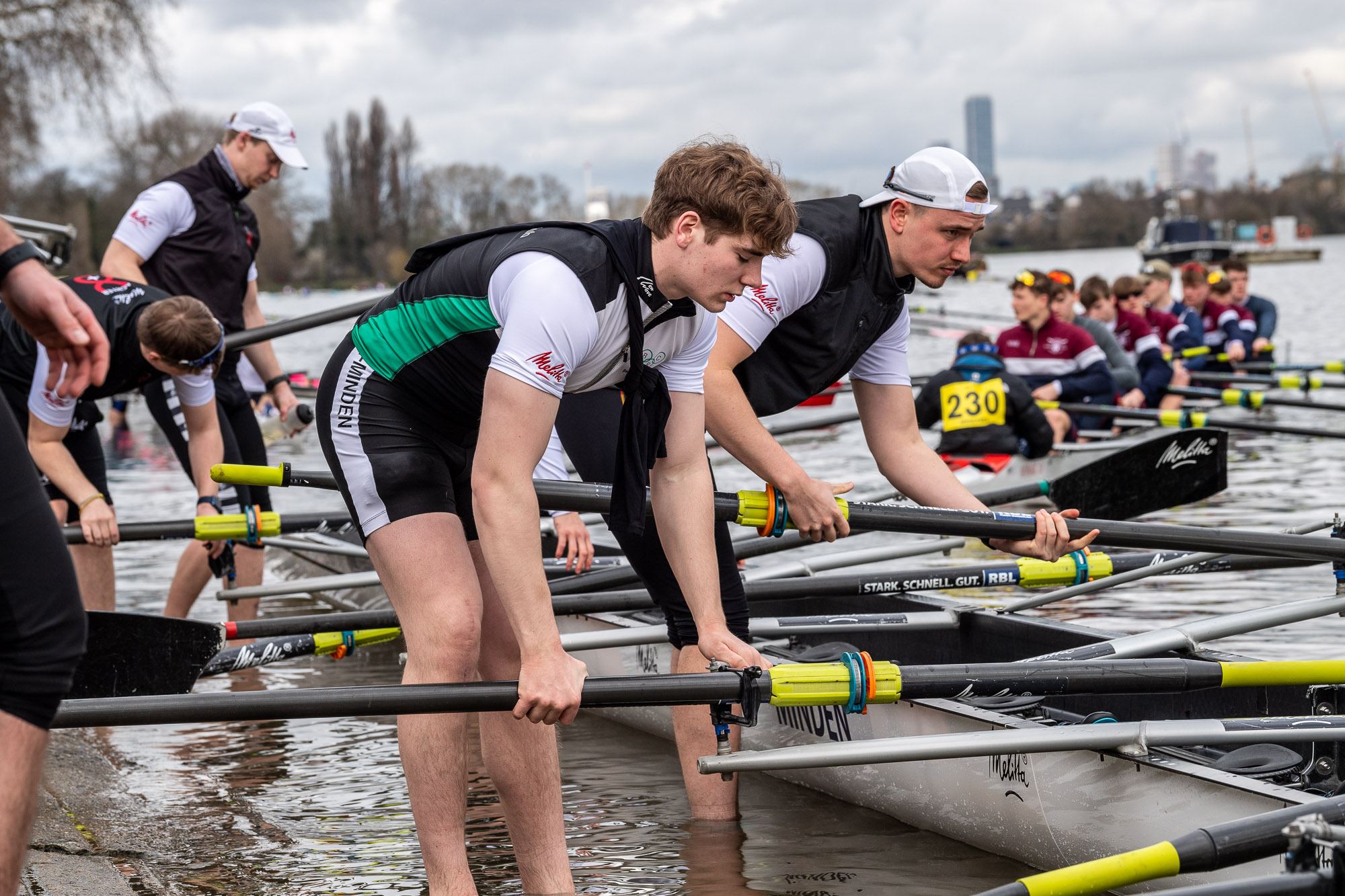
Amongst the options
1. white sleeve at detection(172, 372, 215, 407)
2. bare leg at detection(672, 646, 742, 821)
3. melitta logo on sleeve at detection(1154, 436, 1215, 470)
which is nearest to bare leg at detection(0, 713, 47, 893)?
bare leg at detection(672, 646, 742, 821)

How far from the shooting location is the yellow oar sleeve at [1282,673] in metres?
3.12

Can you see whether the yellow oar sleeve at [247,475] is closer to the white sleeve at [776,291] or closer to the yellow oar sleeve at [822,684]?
the white sleeve at [776,291]

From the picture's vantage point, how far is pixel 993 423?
8.36 meters

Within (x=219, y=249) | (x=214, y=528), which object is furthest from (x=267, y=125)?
(x=214, y=528)

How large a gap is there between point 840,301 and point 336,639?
2.11m

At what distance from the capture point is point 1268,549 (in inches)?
147

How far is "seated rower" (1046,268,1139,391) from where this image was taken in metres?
11.0

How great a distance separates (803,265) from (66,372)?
1.97m

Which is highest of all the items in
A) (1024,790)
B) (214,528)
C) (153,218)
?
(153,218)

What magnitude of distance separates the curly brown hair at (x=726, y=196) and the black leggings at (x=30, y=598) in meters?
1.23

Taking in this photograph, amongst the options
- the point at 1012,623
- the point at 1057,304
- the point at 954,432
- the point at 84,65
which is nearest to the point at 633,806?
the point at 1012,623

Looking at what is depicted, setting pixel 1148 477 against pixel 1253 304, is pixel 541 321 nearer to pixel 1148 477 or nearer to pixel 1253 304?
pixel 1148 477

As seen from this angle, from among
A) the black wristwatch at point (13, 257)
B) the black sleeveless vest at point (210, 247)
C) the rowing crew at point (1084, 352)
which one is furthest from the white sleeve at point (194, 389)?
the rowing crew at point (1084, 352)

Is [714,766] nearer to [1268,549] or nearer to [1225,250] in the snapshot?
[1268,549]
